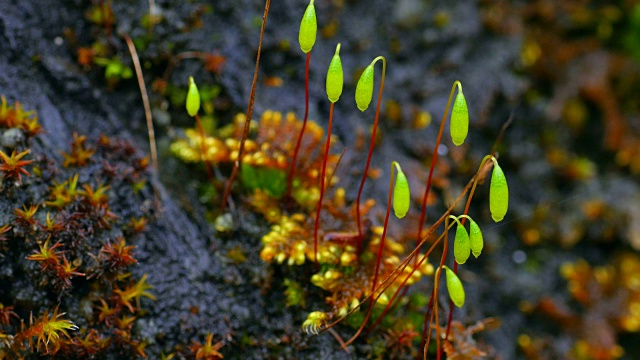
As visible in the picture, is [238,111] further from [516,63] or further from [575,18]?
[575,18]

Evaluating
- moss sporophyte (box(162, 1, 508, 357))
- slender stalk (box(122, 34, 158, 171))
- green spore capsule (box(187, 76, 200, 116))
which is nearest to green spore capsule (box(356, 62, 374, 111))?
moss sporophyte (box(162, 1, 508, 357))

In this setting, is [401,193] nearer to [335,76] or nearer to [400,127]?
[335,76]

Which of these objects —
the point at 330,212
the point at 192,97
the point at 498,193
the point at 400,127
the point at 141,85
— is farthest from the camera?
the point at 400,127

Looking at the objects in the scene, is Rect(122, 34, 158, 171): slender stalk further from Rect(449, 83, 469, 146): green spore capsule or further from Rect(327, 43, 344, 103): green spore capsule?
Rect(449, 83, 469, 146): green spore capsule

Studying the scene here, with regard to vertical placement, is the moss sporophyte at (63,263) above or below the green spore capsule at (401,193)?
below

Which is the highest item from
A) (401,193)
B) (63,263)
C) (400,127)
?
(400,127)

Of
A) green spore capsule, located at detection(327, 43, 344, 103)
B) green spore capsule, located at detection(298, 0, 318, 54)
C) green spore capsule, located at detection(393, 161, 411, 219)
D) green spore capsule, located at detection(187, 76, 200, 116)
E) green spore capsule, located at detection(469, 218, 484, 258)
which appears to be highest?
green spore capsule, located at detection(298, 0, 318, 54)

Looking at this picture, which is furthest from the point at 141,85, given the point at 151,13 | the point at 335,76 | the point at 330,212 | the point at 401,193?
the point at 401,193

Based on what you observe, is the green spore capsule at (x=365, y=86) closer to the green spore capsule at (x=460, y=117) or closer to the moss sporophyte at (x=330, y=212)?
the moss sporophyte at (x=330, y=212)

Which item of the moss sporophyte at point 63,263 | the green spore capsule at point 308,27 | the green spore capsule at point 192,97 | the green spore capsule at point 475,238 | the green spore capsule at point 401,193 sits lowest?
the moss sporophyte at point 63,263

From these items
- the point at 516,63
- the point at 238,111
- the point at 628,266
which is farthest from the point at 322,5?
the point at 628,266

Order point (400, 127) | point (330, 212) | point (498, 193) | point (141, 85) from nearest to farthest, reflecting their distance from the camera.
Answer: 1. point (498, 193)
2. point (330, 212)
3. point (141, 85)
4. point (400, 127)

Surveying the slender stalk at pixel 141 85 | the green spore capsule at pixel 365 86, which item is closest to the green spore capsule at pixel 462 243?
the green spore capsule at pixel 365 86
